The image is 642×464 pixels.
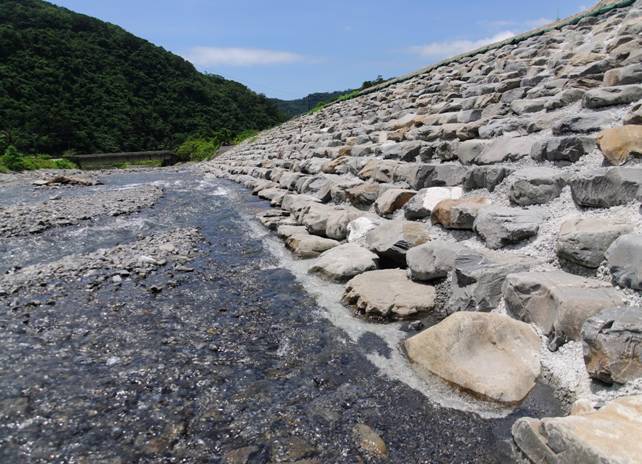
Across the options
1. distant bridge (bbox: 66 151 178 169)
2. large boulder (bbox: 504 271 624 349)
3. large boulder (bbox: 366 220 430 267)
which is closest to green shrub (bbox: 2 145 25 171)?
distant bridge (bbox: 66 151 178 169)

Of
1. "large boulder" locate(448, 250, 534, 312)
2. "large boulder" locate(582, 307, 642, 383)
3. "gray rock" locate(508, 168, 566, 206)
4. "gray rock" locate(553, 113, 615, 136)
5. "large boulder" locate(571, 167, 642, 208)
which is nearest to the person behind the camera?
"large boulder" locate(582, 307, 642, 383)

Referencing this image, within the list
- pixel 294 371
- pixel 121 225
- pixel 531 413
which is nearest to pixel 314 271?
pixel 294 371

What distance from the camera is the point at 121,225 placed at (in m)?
6.50

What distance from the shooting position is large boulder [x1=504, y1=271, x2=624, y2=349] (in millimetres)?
1914

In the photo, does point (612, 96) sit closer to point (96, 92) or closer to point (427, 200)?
point (427, 200)

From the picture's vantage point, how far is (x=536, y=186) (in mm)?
2949

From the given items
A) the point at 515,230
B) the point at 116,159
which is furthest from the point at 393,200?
the point at 116,159

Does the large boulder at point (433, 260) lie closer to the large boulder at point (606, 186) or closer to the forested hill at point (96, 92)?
the large boulder at point (606, 186)

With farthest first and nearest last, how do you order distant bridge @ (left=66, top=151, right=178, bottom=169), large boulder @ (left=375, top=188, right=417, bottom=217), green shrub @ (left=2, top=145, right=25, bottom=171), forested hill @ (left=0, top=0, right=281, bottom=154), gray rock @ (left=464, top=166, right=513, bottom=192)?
forested hill @ (left=0, top=0, right=281, bottom=154) → distant bridge @ (left=66, top=151, right=178, bottom=169) → green shrub @ (left=2, top=145, right=25, bottom=171) → large boulder @ (left=375, top=188, right=417, bottom=217) → gray rock @ (left=464, top=166, right=513, bottom=192)

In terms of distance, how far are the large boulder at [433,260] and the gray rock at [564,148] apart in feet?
3.28

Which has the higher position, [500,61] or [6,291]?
[500,61]

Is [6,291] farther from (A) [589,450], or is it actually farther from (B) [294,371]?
(A) [589,450]

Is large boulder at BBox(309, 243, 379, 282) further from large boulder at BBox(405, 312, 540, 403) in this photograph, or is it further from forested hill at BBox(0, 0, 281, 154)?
forested hill at BBox(0, 0, 281, 154)

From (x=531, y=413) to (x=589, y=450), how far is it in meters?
0.60
